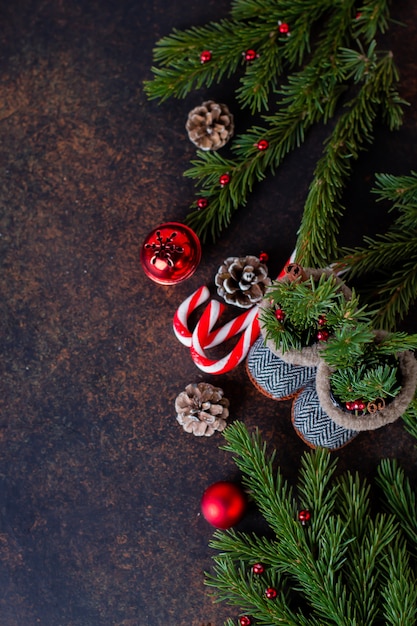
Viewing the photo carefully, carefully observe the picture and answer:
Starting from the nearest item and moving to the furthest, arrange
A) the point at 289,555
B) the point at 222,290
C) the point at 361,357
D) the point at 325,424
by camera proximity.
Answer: the point at 361,357 → the point at 289,555 → the point at 325,424 → the point at 222,290

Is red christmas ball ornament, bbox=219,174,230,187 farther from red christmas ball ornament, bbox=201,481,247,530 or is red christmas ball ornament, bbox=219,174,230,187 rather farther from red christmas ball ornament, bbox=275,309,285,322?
red christmas ball ornament, bbox=201,481,247,530

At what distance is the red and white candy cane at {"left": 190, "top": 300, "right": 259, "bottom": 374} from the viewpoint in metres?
1.35

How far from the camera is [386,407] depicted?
105 cm

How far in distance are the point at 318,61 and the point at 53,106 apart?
2.04 feet

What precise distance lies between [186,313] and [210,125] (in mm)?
430

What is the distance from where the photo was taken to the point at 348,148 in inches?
52.2

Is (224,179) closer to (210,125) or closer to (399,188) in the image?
(210,125)

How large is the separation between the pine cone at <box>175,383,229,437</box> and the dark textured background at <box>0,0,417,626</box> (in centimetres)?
5

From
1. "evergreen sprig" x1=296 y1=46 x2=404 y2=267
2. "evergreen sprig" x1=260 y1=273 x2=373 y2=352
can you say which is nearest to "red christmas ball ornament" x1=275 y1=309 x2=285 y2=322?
"evergreen sprig" x1=260 y1=273 x2=373 y2=352

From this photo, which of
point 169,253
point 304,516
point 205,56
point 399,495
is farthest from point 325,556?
point 205,56

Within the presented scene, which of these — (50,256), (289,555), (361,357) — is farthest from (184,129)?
(289,555)

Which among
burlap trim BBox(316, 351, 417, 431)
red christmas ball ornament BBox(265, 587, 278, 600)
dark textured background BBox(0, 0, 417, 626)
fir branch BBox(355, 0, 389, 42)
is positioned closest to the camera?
burlap trim BBox(316, 351, 417, 431)

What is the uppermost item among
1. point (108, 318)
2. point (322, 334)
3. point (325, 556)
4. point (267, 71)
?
point (267, 71)

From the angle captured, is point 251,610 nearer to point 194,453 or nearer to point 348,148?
point 194,453
